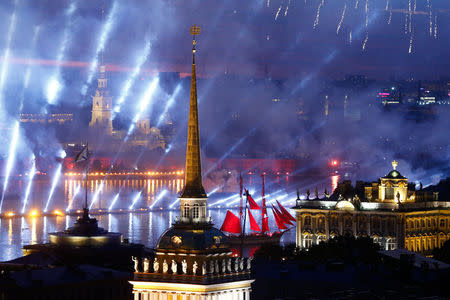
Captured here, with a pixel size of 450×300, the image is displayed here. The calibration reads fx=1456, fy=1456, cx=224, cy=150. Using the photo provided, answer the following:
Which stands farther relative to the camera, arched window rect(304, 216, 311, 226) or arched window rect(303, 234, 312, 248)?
arched window rect(304, 216, 311, 226)

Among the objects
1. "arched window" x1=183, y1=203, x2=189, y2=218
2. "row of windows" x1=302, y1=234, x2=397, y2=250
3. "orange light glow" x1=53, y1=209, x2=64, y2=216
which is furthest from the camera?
"orange light glow" x1=53, y1=209, x2=64, y2=216

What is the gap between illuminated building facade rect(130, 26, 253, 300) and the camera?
38.5 m

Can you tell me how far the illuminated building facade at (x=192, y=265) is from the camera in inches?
1516

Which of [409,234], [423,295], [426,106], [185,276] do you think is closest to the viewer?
[185,276]

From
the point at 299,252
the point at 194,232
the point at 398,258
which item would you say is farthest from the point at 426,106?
the point at 194,232

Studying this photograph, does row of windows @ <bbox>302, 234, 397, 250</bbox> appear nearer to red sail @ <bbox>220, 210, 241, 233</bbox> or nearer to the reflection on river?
red sail @ <bbox>220, 210, 241, 233</bbox>

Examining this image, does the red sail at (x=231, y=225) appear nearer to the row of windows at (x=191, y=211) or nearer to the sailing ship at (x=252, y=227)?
the sailing ship at (x=252, y=227)

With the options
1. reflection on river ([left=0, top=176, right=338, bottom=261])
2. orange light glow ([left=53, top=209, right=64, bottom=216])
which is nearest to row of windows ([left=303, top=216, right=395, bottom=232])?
reflection on river ([left=0, top=176, right=338, bottom=261])

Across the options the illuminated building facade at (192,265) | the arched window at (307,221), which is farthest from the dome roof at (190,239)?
the arched window at (307,221)

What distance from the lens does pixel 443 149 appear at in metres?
140

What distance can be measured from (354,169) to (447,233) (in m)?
98.8

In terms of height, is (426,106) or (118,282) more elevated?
(426,106)

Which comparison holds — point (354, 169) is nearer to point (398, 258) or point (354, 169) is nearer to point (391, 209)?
point (391, 209)

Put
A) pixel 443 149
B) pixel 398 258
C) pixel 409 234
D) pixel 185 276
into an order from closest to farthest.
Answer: pixel 185 276, pixel 398 258, pixel 409 234, pixel 443 149
